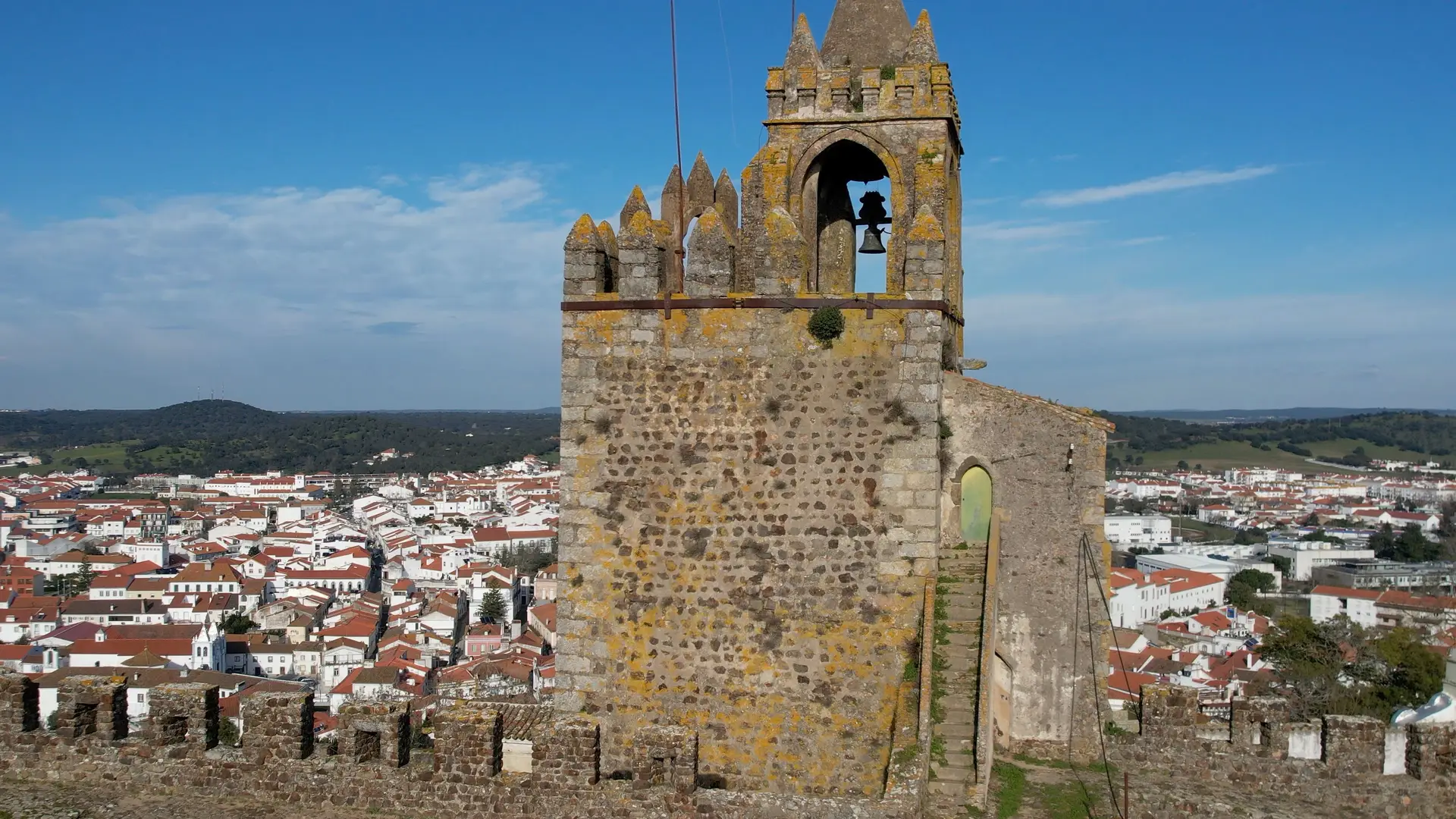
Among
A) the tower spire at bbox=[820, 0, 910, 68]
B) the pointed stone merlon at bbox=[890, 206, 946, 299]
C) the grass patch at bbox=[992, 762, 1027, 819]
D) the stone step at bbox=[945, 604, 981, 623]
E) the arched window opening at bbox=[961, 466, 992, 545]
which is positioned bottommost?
the grass patch at bbox=[992, 762, 1027, 819]

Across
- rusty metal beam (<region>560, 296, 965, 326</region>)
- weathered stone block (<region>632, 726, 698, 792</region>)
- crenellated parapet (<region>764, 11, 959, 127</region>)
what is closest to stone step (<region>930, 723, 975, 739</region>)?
weathered stone block (<region>632, 726, 698, 792</region>)

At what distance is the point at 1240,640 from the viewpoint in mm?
75188

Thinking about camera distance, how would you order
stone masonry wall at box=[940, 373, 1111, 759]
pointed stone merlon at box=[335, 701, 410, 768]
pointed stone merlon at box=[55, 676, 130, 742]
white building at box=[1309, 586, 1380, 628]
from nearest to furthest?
pointed stone merlon at box=[335, 701, 410, 768] → pointed stone merlon at box=[55, 676, 130, 742] → stone masonry wall at box=[940, 373, 1111, 759] → white building at box=[1309, 586, 1380, 628]

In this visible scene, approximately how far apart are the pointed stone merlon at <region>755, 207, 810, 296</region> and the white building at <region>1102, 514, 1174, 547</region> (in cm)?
13996

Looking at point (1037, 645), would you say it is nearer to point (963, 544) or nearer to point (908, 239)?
point (963, 544)

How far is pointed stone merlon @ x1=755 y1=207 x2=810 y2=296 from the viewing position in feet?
33.0

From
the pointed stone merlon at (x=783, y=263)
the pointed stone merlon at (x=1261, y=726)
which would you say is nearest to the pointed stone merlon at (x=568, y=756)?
the pointed stone merlon at (x=783, y=263)

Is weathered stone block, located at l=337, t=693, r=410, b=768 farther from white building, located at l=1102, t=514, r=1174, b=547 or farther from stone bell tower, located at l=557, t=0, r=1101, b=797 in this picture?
white building, located at l=1102, t=514, r=1174, b=547

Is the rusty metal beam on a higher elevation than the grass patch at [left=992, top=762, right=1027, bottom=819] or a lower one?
higher

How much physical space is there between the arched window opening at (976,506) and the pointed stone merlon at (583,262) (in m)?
3.83

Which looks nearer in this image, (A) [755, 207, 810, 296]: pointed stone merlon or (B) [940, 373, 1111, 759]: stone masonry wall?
(A) [755, 207, 810, 296]: pointed stone merlon

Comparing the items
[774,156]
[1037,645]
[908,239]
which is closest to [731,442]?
[908,239]

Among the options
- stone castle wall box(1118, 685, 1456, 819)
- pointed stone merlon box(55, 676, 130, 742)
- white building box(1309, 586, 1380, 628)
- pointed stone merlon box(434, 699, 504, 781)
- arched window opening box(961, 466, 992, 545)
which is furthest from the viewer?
white building box(1309, 586, 1380, 628)

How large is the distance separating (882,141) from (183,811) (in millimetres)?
8085
